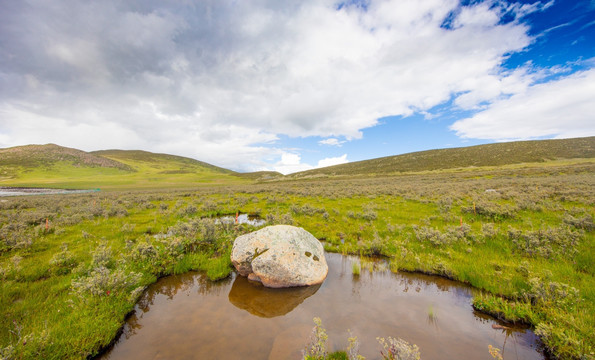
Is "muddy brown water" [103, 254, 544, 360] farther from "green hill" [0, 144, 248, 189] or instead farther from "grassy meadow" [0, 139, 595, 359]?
"green hill" [0, 144, 248, 189]

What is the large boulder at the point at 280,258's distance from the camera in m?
7.75

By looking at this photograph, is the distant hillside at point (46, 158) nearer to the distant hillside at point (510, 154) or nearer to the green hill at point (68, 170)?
the green hill at point (68, 170)

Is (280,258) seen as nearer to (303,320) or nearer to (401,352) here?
(303,320)

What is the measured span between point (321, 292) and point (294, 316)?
1524mm

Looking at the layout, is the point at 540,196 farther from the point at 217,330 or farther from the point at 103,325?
the point at 103,325

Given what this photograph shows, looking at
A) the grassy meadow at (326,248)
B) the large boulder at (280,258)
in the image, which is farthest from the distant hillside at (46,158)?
the large boulder at (280,258)

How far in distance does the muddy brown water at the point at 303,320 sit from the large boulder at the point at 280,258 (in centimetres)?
34

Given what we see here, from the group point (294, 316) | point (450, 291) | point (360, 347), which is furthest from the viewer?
point (450, 291)

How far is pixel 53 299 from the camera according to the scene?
642 centimetres

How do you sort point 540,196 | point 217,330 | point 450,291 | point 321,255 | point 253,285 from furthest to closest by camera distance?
point 540,196 → point 321,255 → point 253,285 → point 450,291 → point 217,330

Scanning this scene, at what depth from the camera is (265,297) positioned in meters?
7.15

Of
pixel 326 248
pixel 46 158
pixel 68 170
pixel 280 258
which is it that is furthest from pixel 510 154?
pixel 46 158

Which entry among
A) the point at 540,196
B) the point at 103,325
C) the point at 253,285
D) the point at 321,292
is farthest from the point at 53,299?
the point at 540,196

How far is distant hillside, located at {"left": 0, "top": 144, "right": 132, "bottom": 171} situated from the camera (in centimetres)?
10819
